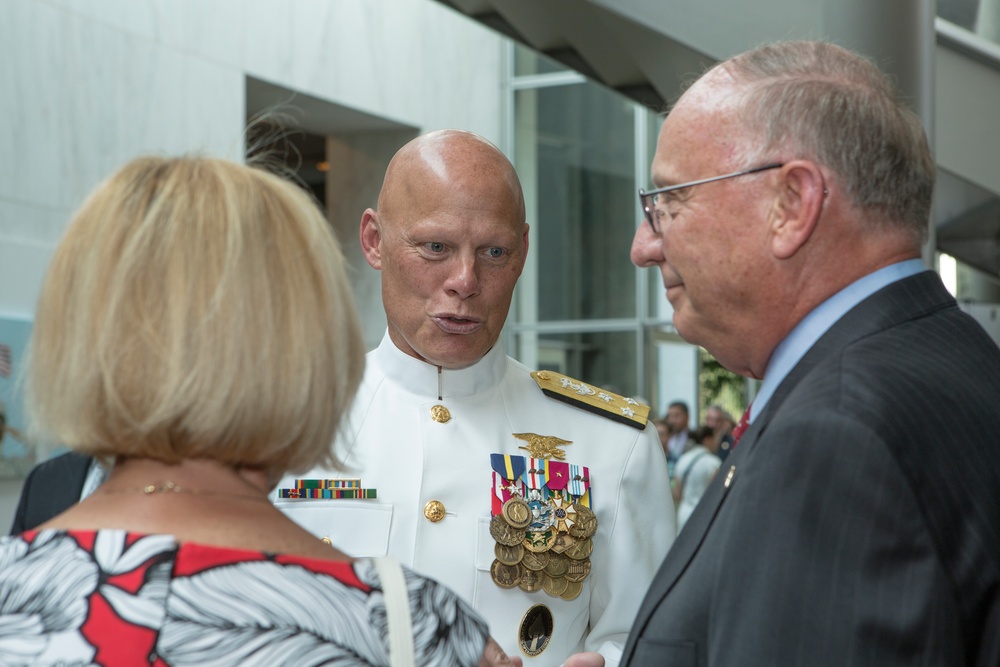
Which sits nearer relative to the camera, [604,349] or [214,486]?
[214,486]

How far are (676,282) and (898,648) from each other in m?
0.65

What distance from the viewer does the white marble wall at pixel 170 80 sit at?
6.97m

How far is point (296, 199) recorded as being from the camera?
4.12 feet

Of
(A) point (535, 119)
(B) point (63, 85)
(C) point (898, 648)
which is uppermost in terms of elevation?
(A) point (535, 119)

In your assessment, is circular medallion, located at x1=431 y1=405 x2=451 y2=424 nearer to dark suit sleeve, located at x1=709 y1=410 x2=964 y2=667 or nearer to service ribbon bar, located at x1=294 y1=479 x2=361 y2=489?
service ribbon bar, located at x1=294 y1=479 x2=361 y2=489

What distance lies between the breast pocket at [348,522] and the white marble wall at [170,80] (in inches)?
155

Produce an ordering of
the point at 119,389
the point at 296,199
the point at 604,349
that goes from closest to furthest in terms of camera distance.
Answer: the point at 119,389 < the point at 296,199 < the point at 604,349

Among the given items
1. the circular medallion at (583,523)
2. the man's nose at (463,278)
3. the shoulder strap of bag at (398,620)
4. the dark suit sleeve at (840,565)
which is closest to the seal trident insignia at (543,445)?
the circular medallion at (583,523)

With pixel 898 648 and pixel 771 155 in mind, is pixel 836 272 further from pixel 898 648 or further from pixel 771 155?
pixel 898 648

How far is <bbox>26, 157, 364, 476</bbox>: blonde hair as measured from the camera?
1.14 m

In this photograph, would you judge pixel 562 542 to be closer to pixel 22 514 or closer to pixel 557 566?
pixel 557 566

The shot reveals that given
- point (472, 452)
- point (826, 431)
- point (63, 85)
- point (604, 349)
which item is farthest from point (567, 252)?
point (826, 431)

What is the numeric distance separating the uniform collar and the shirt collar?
0.80 metres

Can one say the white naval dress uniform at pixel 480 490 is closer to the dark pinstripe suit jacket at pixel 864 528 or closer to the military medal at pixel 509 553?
the military medal at pixel 509 553
